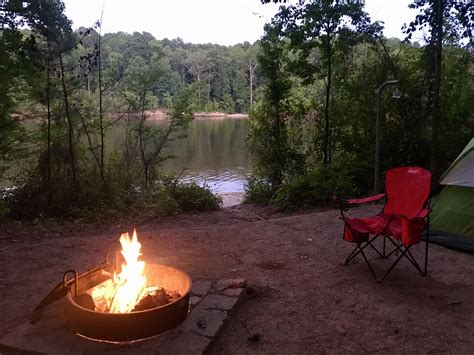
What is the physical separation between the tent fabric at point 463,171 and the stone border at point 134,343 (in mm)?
2617

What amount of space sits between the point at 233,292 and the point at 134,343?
31.2 inches

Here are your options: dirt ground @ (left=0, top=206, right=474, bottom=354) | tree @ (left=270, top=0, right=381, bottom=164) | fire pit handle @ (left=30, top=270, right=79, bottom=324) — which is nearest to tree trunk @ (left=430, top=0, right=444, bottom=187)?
tree @ (left=270, top=0, right=381, bottom=164)

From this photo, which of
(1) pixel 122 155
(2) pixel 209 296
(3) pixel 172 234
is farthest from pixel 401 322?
(1) pixel 122 155

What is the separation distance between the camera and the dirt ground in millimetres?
2418

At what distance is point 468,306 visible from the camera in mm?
2805

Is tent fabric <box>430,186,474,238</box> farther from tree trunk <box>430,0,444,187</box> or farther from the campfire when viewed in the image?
the campfire

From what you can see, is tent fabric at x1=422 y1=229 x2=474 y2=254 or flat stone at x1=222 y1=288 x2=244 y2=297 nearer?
flat stone at x1=222 y1=288 x2=244 y2=297

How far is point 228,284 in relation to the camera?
9.70 feet

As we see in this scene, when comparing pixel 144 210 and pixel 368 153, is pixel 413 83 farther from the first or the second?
pixel 144 210

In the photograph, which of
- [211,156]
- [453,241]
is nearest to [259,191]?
[453,241]

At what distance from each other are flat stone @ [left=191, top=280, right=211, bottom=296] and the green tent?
2330 mm

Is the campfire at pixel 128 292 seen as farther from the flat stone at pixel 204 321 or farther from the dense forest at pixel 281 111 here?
the dense forest at pixel 281 111

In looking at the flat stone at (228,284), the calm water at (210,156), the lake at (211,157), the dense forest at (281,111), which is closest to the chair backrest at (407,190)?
the flat stone at (228,284)

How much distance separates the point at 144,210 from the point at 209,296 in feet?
13.9
